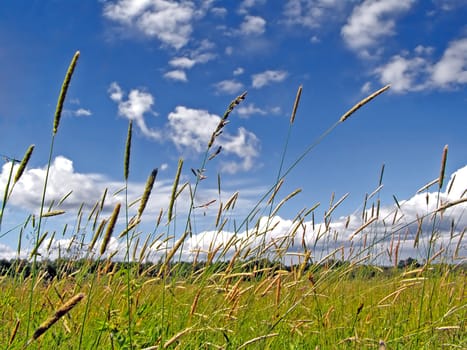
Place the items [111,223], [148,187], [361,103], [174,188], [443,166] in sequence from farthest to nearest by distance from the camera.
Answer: [443,166]
[361,103]
[174,188]
[148,187]
[111,223]

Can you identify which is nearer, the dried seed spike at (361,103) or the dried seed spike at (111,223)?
the dried seed spike at (111,223)

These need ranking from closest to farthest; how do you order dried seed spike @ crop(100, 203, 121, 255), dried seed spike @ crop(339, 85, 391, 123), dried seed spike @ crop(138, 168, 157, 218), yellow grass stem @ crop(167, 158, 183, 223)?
dried seed spike @ crop(100, 203, 121, 255), dried seed spike @ crop(138, 168, 157, 218), yellow grass stem @ crop(167, 158, 183, 223), dried seed spike @ crop(339, 85, 391, 123)

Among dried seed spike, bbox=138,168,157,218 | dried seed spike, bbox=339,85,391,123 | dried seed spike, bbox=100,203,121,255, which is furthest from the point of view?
dried seed spike, bbox=339,85,391,123

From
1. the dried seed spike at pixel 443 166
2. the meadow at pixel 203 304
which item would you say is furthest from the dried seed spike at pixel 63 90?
the dried seed spike at pixel 443 166

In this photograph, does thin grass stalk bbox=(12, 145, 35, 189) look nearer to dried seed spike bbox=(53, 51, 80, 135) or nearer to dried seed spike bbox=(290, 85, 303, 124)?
dried seed spike bbox=(53, 51, 80, 135)

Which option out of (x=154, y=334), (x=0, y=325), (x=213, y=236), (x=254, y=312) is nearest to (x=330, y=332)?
(x=254, y=312)

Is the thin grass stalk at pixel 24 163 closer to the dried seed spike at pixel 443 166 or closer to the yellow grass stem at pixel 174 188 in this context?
the yellow grass stem at pixel 174 188

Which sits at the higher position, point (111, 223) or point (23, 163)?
point (23, 163)

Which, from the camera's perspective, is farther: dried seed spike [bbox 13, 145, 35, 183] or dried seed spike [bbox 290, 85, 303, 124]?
dried seed spike [bbox 290, 85, 303, 124]

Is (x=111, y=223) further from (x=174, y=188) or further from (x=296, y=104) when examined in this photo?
(x=296, y=104)

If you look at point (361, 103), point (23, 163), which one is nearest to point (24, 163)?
point (23, 163)

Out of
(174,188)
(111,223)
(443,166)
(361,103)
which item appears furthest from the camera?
(443,166)

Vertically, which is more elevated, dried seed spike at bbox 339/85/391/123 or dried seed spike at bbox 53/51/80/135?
dried seed spike at bbox 339/85/391/123

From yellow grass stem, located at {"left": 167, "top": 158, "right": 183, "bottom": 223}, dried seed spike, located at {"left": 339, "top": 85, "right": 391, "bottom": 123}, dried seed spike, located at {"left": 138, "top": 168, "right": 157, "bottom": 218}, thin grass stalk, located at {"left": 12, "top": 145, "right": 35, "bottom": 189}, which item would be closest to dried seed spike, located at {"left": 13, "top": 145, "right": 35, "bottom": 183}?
thin grass stalk, located at {"left": 12, "top": 145, "right": 35, "bottom": 189}
